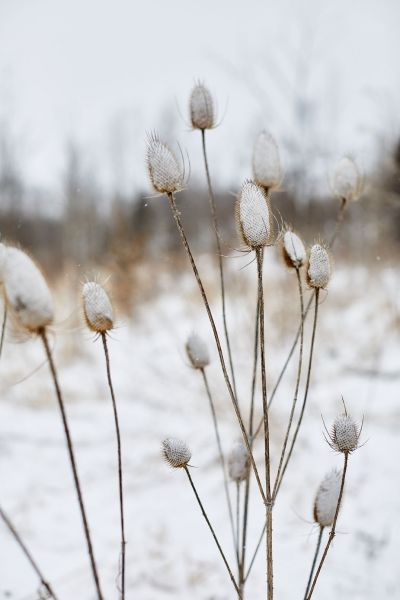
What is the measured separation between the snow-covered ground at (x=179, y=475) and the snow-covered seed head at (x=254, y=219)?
363mm

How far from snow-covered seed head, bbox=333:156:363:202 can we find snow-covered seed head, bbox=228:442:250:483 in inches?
26.5

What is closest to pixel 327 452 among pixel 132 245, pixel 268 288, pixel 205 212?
pixel 268 288

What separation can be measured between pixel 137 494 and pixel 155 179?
1.99m

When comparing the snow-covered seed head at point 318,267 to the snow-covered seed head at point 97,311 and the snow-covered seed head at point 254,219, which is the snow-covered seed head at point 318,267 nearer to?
the snow-covered seed head at point 254,219

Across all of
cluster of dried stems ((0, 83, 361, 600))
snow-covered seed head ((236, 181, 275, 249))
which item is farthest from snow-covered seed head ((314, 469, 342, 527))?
snow-covered seed head ((236, 181, 275, 249))

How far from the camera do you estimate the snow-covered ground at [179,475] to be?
1737 mm

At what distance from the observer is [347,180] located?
121cm

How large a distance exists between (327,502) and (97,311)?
0.59 metres

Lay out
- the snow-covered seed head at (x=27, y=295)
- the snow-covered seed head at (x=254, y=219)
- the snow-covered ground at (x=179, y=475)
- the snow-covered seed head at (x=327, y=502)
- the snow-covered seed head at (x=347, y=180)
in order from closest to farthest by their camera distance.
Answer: the snow-covered seed head at (x=27, y=295) < the snow-covered seed head at (x=254, y=219) < the snow-covered seed head at (x=327, y=502) < the snow-covered seed head at (x=347, y=180) < the snow-covered ground at (x=179, y=475)

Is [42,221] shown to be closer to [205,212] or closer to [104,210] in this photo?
[104,210]

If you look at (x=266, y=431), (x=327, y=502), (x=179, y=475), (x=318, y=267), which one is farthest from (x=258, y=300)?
(x=179, y=475)

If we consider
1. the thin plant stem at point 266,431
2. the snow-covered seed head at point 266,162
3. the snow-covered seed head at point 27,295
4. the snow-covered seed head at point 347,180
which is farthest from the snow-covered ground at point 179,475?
the snow-covered seed head at point 347,180

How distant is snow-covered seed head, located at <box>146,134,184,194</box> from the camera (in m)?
0.95

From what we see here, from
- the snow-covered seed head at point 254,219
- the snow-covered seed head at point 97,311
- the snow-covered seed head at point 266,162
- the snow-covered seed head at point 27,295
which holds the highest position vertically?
the snow-covered seed head at point 266,162
